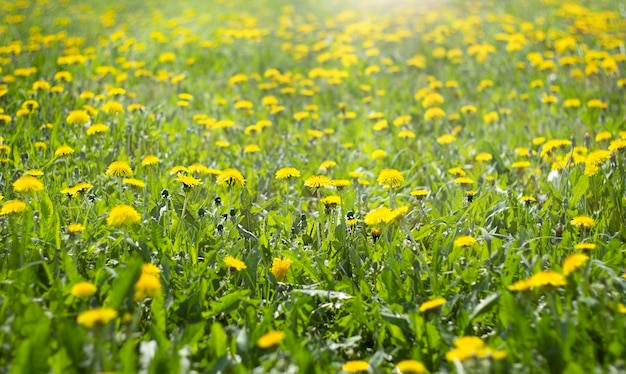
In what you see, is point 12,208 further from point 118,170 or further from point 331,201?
point 331,201

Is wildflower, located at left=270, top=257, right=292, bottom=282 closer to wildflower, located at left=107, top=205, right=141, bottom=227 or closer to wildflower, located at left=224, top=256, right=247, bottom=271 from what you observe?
wildflower, located at left=224, top=256, right=247, bottom=271

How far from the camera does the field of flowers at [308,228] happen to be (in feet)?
5.94

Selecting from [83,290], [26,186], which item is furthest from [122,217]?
[26,186]

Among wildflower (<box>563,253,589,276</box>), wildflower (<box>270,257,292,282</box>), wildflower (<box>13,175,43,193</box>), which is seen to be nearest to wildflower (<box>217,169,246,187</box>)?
wildflower (<box>270,257,292,282</box>)

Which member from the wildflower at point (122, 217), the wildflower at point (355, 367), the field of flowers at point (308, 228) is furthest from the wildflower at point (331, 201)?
the wildflower at point (355, 367)

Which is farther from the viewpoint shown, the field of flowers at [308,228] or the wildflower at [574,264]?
Result: the wildflower at [574,264]

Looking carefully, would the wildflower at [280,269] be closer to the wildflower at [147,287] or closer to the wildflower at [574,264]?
the wildflower at [147,287]

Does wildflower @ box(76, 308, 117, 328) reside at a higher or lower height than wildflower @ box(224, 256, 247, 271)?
higher

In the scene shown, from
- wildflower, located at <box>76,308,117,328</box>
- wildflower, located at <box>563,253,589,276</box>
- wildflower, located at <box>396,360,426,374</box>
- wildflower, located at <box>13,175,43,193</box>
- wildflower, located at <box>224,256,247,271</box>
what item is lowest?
wildflower, located at <box>396,360,426,374</box>

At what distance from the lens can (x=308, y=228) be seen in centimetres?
278

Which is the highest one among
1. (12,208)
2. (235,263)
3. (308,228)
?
(12,208)

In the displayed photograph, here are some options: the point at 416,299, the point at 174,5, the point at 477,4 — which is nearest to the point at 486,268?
the point at 416,299

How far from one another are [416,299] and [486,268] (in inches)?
14.5

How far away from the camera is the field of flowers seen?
181 cm
